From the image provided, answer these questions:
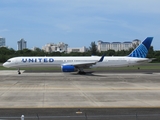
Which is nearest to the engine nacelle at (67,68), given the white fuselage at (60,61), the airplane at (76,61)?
the airplane at (76,61)

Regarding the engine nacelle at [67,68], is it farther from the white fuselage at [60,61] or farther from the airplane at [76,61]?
the white fuselage at [60,61]

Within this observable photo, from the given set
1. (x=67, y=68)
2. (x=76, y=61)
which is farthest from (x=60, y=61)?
(x=67, y=68)

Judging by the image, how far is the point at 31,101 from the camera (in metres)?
17.4

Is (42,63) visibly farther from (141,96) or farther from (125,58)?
(141,96)

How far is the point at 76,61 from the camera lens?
4794 centimetres

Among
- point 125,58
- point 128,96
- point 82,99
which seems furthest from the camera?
point 125,58

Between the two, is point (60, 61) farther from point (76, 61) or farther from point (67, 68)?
point (67, 68)

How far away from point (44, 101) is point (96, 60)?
105 ft

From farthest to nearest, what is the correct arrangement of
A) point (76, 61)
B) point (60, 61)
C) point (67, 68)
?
point (76, 61)
point (60, 61)
point (67, 68)

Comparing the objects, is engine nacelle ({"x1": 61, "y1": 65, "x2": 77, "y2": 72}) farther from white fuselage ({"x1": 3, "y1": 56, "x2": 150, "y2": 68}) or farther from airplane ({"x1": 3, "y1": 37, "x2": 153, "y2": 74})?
white fuselage ({"x1": 3, "y1": 56, "x2": 150, "y2": 68})

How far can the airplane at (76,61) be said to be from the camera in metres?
45.6
